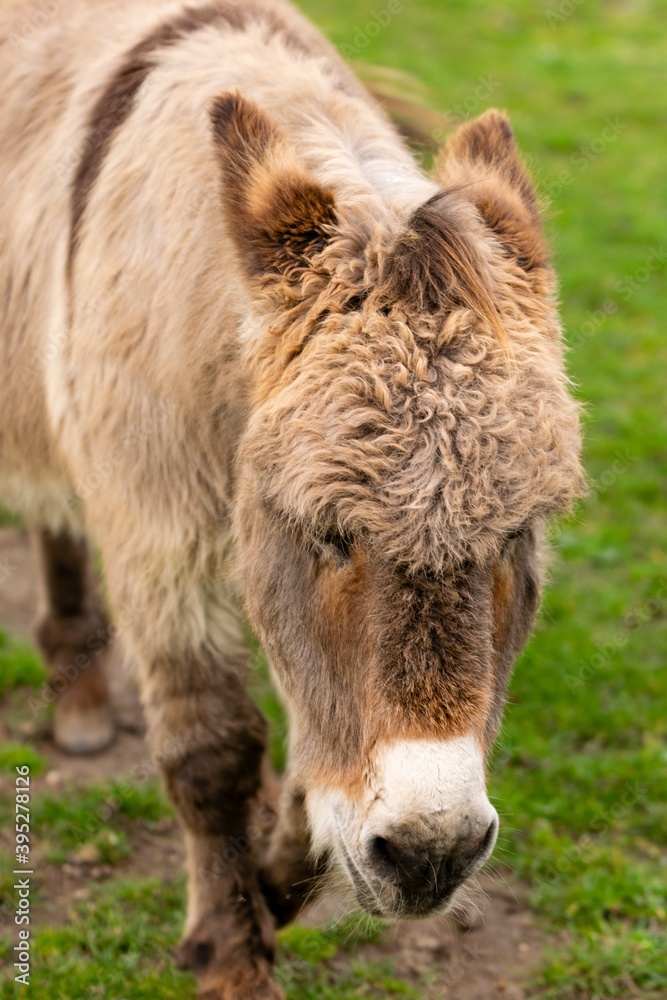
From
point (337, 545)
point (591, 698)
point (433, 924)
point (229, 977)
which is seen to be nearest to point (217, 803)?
point (229, 977)

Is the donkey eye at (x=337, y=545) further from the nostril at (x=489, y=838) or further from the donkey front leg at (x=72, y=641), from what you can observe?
the donkey front leg at (x=72, y=641)

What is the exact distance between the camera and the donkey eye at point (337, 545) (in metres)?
2.49

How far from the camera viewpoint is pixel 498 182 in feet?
9.68

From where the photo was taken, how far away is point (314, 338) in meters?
2.58

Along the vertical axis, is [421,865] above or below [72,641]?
above

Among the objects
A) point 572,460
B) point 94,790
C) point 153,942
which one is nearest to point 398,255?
point 572,460

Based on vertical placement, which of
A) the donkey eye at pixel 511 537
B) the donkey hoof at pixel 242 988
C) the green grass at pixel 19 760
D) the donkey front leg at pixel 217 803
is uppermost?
the donkey eye at pixel 511 537

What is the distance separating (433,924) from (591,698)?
153cm

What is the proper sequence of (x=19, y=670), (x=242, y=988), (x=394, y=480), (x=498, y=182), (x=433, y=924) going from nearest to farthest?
1. (x=394, y=480)
2. (x=498, y=182)
3. (x=242, y=988)
4. (x=433, y=924)
5. (x=19, y=670)

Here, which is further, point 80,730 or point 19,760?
point 80,730

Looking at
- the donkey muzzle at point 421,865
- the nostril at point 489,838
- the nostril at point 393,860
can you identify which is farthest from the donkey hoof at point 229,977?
the nostril at point 489,838

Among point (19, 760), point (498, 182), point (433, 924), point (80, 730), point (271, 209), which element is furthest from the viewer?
point (80, 730)

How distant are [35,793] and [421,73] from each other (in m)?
9.82

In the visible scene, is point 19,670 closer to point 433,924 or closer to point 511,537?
point 433,924
